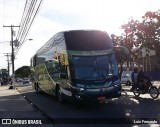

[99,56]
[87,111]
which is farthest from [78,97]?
[99,56]

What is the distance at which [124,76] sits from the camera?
45.4m

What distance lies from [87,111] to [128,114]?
7.62 ft

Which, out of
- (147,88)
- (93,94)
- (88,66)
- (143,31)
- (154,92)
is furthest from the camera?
(143,31)

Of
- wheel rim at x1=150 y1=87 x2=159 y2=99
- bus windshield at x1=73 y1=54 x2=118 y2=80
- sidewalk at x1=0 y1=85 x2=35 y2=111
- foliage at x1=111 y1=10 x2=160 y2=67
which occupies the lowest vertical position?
sidewalk at x1=0 y1=85 x2=35 y2=111

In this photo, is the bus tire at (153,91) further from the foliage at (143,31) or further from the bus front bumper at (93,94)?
the foliage at (143,31)

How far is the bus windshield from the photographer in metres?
16.9

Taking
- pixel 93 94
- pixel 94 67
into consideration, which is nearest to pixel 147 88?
pixel 94 67

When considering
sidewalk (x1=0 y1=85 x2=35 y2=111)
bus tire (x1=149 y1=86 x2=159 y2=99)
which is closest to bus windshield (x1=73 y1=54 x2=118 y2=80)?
sidewalk (x1=0 y1=85 x2=35 y2=111)

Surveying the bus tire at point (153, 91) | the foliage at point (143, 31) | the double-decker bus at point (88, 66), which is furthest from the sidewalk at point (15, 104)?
the foliage at point (143, 31)

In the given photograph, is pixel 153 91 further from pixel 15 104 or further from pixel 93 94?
pixel 15 104

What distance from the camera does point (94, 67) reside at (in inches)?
673

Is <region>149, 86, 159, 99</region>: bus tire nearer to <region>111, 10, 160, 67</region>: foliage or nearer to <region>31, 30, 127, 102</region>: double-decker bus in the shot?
<region>31, 30, 127, 102</region>: double-decker bus

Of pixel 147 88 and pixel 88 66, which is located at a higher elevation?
pixel 88 66

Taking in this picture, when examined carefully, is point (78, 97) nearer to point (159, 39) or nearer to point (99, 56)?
point (99, 56)
